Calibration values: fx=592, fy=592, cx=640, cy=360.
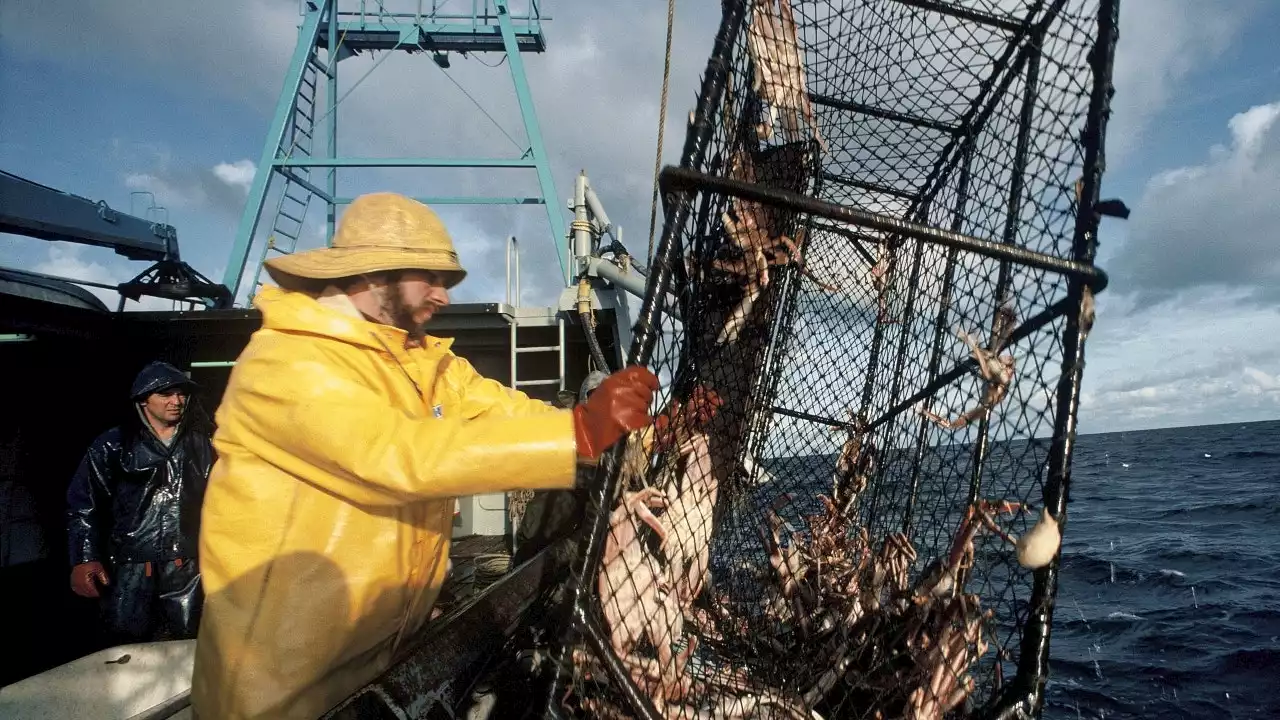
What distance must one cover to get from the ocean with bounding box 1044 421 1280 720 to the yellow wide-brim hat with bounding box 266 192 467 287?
5.78m

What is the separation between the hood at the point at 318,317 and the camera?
1517 millimetres

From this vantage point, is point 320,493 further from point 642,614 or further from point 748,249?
point 748,249

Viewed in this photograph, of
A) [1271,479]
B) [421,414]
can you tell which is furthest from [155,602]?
[1271,479]

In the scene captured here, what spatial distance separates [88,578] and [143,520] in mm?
362

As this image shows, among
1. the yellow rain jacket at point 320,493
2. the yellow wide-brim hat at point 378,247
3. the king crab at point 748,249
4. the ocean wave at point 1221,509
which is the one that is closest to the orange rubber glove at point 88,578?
the yellow rain jacket at point 320,493

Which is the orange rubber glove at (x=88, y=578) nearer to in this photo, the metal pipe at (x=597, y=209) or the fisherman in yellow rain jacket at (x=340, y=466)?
the fisherman in yellow rain jacket at (x=340, y=466)

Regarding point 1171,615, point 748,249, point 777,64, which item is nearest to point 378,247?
point 748,249

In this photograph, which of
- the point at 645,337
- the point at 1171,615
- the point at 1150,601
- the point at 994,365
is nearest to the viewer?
the point at 645,337

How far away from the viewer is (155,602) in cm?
343

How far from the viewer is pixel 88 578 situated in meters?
3.28

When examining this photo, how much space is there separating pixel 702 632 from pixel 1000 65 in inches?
101

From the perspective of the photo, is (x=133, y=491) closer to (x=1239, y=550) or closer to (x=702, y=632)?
(x=702, y=632)

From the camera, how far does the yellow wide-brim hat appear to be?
5.29 ft

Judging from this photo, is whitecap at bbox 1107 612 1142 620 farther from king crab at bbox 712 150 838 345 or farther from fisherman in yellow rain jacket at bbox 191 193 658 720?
fisherman in yellow rain jacket at bbox 191 193 658 720
